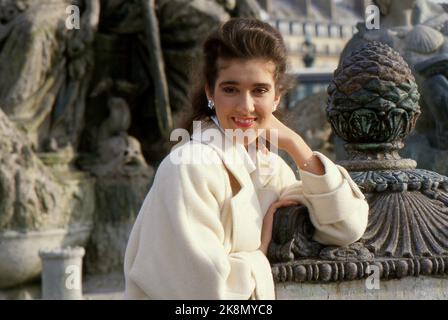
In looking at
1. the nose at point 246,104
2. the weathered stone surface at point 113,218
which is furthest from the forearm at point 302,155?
the weathered stone surface at point 113,218

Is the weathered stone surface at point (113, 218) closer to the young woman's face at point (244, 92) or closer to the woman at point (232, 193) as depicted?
the woman at point (232, 193)

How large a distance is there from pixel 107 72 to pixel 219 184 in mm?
8748

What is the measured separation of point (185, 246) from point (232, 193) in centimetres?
24

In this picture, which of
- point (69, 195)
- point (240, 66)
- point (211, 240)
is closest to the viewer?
point (211, 240)

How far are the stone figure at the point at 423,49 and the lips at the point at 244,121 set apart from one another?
4.96 metres

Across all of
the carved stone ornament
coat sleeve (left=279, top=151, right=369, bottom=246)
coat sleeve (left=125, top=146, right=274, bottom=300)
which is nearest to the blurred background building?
the carved stone ornament

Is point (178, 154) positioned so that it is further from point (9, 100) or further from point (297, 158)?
point (9, 100)

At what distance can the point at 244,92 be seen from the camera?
2.44m

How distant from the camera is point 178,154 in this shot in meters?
2.34

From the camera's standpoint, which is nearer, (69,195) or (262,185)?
(262,185)

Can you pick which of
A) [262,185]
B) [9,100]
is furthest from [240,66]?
[9,100]

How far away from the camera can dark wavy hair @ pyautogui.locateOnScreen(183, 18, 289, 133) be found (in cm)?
244

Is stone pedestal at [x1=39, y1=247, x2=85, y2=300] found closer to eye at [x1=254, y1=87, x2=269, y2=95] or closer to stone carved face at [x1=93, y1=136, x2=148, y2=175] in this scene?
stone carved face at [x1=93, y1=136, x2=148, y2=175]

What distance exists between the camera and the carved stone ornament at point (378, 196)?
2588mm
